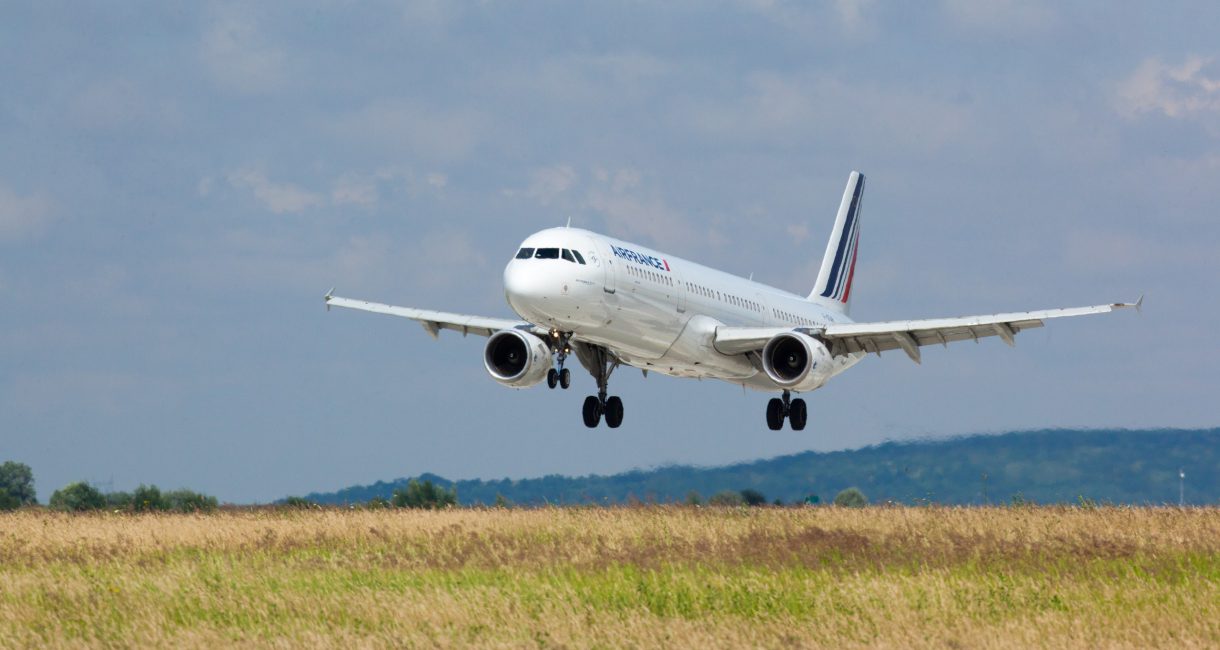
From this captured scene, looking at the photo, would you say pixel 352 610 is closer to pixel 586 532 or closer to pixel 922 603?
pixel 922 603

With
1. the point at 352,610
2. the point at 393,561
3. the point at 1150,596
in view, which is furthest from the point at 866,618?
the point at 393,561

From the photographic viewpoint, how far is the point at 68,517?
147 ft

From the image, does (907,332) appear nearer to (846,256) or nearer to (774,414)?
(774,414)

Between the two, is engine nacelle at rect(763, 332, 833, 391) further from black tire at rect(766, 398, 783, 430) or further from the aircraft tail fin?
the aircraft tail fin

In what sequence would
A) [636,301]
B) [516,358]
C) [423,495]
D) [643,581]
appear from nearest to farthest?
[643,581]
[636,301]
[516,358]
[423,495]

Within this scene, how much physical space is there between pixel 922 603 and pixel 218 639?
9823 mm

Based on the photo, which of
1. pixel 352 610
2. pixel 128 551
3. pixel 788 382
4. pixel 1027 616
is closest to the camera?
pixel 1027 616

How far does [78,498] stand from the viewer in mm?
61500

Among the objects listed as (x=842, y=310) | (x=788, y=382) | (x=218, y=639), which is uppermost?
(x=842, y=310)

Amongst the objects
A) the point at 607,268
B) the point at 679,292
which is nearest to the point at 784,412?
the point at 679,292

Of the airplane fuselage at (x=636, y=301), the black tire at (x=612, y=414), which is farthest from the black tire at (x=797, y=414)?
the black tire at (x=612, y=414)

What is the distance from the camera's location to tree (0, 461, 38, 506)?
90.2 m

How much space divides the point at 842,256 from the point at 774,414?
17759 mm

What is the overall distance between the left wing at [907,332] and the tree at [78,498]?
91.8ft
